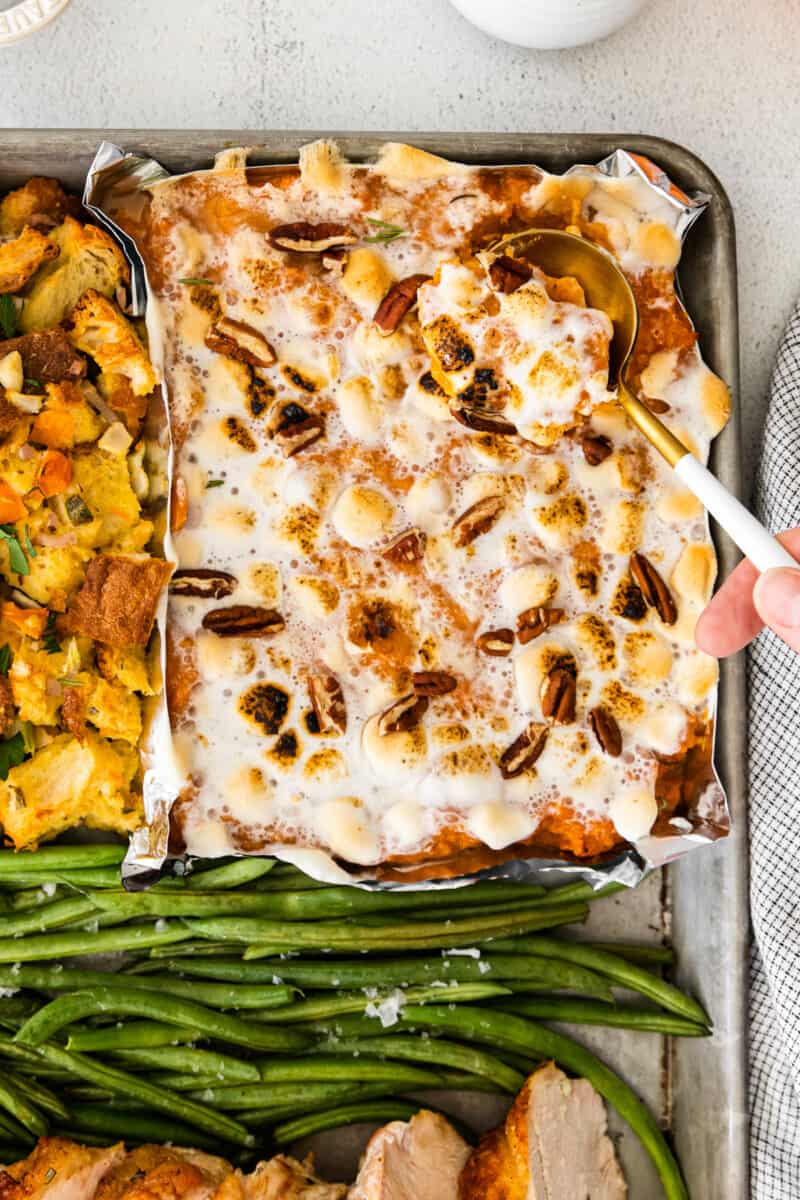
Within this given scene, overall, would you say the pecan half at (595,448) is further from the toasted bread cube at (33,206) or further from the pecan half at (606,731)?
the toasted bread cube at (33,206)

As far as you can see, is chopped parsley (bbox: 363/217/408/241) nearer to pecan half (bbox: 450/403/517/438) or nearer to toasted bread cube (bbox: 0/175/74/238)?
pecan half (bbox: 450/403/517/438)

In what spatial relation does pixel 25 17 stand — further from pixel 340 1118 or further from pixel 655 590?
pixel 340 1118

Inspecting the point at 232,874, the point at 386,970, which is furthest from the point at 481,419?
the point at 386,970

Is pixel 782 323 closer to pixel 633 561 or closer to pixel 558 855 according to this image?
pixel 633 561

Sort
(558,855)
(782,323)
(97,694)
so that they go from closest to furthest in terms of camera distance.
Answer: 1. (97,694)
2. (558,855)
3. (782,323)

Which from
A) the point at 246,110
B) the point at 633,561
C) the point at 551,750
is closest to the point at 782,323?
the point at 633,561

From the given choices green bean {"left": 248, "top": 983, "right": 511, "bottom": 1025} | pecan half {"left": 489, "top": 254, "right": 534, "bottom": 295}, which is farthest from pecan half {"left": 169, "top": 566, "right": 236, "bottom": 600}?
green bean {"left": 248, "top": 983, "right": 511, "bottom": 1025}
